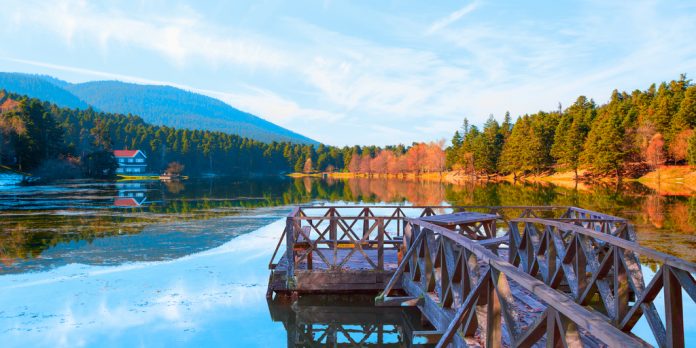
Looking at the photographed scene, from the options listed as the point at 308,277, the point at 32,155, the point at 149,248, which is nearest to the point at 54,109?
the point at 32,155

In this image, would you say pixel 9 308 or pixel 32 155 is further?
pixel 32 155

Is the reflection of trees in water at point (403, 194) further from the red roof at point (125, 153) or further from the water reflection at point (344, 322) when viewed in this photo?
the red roof at point (125, 153)

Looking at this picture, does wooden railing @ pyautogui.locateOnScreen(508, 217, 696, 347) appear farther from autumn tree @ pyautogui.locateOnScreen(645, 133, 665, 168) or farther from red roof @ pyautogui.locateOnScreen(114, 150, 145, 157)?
red roof @ pyautogui.locateOnScreen(114, 150, 145, 157)

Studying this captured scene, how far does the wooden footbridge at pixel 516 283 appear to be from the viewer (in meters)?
4.59

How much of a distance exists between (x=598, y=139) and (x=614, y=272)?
78769mm

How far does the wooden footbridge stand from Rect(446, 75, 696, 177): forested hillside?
207ft

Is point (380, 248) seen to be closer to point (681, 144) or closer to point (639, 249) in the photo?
point (639, 249)

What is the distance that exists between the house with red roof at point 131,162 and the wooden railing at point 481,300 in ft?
450

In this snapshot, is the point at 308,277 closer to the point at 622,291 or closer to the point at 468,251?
the point at 468,251

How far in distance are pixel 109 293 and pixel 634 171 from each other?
8323cm

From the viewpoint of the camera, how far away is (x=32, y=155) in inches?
2955

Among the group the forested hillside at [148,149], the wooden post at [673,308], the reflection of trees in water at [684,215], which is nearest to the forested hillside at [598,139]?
the forested hillside at [148,149]

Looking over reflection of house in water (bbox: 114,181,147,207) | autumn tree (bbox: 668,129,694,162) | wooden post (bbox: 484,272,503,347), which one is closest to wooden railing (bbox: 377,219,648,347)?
wooden post (bbox: 484,272,503,347)

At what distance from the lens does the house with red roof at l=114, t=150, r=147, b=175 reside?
439ft
